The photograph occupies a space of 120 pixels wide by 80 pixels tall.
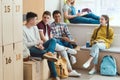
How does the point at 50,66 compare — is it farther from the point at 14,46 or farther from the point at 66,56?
the point at 14,46

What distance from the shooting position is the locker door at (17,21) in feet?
11.9

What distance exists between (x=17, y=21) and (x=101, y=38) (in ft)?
6.79

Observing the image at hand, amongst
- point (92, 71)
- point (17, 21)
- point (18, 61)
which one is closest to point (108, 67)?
point (92, 71)

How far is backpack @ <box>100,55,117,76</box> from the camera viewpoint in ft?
15.8

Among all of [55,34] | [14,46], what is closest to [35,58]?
[14,46]

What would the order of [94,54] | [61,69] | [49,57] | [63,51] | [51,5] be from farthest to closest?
[51,5], [94,54], [63,51], [61,69], [49,57]

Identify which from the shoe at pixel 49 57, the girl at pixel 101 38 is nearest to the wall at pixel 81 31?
the girl at pixel 101 38

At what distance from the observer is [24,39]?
4098 mm

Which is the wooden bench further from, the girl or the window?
the window

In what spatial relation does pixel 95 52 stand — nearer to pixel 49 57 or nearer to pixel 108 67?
pixel 108 67

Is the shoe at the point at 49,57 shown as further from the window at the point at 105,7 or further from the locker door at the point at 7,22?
Result: the window at the point at 105,7

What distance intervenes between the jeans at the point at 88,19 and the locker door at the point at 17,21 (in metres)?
2.24

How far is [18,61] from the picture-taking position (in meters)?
3.77

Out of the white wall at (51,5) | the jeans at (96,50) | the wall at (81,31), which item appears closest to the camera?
the jeans at (96,50)
